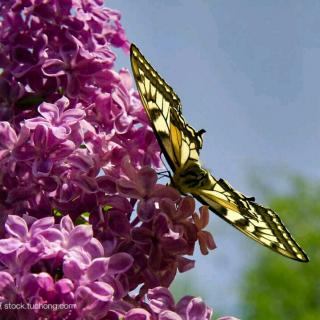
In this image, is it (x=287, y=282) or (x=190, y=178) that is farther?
(x=287, y=282)

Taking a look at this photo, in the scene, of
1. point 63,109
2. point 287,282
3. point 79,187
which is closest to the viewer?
point 79,187

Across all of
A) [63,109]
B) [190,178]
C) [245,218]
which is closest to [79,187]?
[63,109]

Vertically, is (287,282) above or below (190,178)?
above

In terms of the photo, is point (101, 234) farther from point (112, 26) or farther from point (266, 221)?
point (112, 26)

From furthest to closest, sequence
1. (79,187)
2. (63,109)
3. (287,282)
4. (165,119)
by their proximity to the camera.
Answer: (287,282)
(165,119)
(63,109)
(79,187)

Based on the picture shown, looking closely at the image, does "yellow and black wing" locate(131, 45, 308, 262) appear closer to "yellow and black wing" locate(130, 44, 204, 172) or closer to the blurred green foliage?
"yellow and black wing" locate(130, 44, 204, 172)

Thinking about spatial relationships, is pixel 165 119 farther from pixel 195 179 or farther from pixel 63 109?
pixel 63 109

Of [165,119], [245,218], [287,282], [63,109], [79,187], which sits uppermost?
[287,282]

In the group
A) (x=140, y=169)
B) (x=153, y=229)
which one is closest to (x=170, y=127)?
(x=140, y=169)

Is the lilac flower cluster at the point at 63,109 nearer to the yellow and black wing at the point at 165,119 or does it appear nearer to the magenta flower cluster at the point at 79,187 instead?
the magenta flower cluster at the point at 79,187
